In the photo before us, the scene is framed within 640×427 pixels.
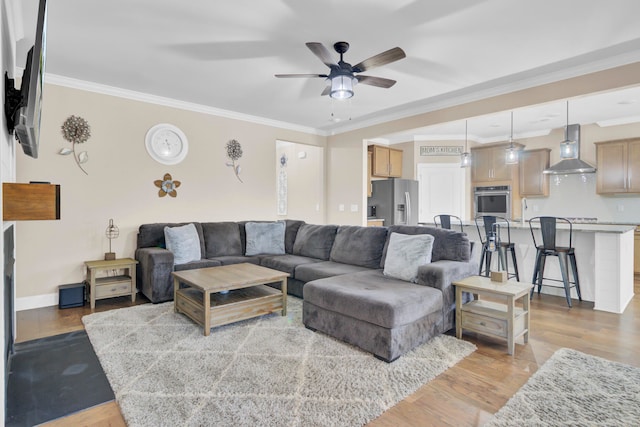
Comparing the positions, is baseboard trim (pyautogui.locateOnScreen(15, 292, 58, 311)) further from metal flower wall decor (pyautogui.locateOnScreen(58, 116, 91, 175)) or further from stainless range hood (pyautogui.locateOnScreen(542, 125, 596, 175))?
stainless range hood (pyautogui.locateOnScreen(542, 125, 596, 175))

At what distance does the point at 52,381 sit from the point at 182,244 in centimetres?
203

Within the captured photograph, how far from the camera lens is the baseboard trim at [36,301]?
11.9 ft

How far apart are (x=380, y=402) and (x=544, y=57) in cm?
350

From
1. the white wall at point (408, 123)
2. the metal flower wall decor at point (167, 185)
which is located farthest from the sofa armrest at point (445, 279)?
the metal flower wall decor at point (167, 185)

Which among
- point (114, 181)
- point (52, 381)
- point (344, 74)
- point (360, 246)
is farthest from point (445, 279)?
point (114, 181)

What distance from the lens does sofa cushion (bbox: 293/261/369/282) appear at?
356cm

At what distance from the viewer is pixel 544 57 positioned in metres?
3.30

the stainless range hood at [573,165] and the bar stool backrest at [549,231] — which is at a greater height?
the stainless range hood at [573,165]

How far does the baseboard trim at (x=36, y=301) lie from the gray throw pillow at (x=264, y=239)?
226cm

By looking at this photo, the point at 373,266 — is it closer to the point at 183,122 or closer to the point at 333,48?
the point at 333,48

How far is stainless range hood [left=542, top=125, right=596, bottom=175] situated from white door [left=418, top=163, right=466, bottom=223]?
63.5 inches

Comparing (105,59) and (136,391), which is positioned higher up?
(105,59)

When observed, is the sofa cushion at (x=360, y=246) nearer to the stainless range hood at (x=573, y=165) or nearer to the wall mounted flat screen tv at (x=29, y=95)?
the wall mounted flat screen tv at (x=29, y=95)

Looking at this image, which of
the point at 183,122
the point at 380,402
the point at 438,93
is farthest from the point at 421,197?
the point at 380,402
